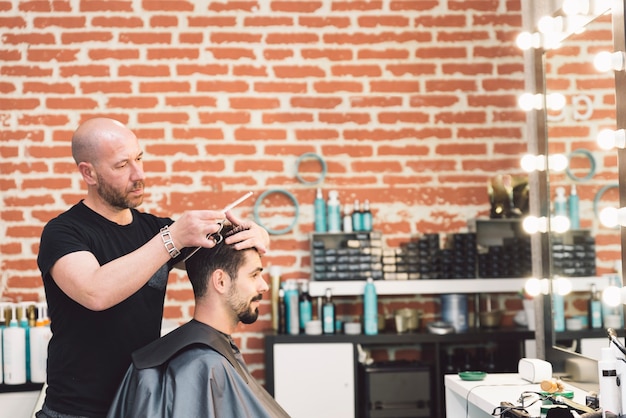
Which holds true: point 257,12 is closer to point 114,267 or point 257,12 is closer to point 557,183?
point 557,183

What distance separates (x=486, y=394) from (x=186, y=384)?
3.45 feet

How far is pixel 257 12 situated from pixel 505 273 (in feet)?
5.91

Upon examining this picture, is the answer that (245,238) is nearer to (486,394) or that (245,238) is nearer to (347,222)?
(486,394)

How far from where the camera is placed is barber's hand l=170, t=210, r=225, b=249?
6.89 feet

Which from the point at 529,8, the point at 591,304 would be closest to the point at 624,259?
the point at 591,304

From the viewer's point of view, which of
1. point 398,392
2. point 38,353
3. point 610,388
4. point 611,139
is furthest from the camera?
point 398,392

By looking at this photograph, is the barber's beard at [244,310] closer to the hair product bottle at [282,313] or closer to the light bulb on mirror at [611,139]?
the light bulb on mirror at [611,139]

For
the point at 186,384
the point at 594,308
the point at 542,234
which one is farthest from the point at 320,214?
the point at 186,384

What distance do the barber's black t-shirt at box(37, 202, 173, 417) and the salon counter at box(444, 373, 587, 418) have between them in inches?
44.2

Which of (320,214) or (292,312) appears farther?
(320,214)

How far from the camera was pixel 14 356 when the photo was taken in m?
3.32

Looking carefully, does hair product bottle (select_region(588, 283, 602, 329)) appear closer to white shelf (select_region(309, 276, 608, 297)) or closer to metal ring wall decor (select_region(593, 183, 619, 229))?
metal ring wall decor (select_region(593, 183, 619, 229))

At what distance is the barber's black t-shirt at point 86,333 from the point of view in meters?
2.24

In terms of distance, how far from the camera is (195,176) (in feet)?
13.5
